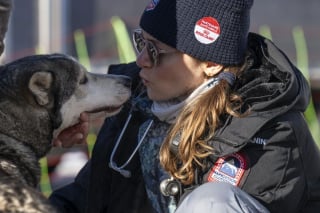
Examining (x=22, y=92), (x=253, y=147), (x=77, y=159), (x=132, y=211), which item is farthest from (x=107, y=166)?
(x=77, y=159)

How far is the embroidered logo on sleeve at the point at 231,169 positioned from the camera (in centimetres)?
334

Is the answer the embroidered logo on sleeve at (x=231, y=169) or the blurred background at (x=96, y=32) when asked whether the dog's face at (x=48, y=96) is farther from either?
the blurred background at (x=96, y=32)

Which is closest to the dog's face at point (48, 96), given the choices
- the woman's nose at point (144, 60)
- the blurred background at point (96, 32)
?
the woman's nose at point (144, 60)

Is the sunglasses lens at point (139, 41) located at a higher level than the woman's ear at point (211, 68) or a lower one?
higher

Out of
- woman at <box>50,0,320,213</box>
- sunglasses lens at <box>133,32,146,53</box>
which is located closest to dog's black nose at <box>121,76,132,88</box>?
woman at <box>50,0,320,213</box>

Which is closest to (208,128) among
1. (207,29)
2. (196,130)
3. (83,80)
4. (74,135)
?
(196,130)

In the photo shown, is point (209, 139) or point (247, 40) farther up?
point (247, 40)

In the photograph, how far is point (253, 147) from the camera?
336cm

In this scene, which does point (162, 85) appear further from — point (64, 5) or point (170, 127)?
point (64, 5)

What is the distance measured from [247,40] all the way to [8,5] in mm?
995

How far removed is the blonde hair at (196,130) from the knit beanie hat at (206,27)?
0.13m

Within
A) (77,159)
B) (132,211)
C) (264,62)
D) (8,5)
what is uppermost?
(8,5)

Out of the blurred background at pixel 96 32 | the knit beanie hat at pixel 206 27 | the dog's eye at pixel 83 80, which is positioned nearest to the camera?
the knit beanie hat at pixel 206 27

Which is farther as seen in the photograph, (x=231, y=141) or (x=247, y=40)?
(x=247, y=40)
